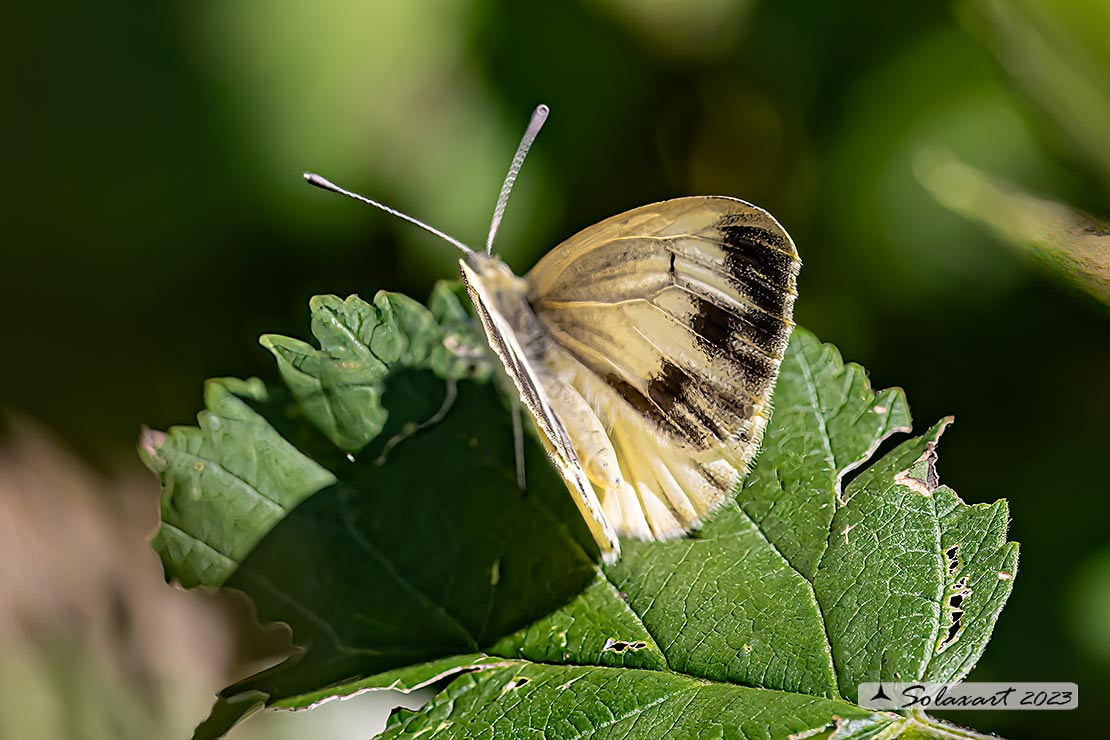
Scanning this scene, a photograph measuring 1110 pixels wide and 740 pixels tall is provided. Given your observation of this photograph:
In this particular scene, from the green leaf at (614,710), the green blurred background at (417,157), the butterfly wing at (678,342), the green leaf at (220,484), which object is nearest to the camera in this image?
the green leaf at (614,710)

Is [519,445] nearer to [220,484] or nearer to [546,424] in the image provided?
[546,424]

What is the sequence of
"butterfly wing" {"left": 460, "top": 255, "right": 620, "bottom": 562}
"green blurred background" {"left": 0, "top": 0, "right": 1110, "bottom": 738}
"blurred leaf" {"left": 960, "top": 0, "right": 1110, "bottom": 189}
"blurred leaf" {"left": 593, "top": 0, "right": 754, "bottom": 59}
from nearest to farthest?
"butterfly wing" {"left": 460, "top": 255, "right": 620, "bottom": 562}, "blurred leaf" {"left": 960, "top": 0, "right": 1110, "bottom": 189}, "green blurred background" {"left": 0, "top": 0, "right": 1110, "bottom": 738}, "blurred leaf" {"left": 593, "top": 0, "right": 754, "bottom": 59}

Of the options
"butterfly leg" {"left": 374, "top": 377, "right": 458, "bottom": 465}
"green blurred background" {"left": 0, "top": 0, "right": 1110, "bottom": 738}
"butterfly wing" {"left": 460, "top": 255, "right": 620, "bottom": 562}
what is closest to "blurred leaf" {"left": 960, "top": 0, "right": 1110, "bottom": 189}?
"green blurred background" {"left": 0, "top": 0, "right": 1110, "bottom": 738}

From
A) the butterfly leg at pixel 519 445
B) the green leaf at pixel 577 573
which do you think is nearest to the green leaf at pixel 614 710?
the green leaf at pixel 577 573

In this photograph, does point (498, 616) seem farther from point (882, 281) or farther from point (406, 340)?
point (882, 281)

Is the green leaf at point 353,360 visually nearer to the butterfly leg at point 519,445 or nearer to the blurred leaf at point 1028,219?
the butterfly leg at point 519,445

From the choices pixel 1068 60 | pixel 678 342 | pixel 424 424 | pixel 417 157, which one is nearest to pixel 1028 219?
pixel 1068 60

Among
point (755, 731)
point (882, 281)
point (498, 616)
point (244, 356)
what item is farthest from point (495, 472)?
point (882, 281)

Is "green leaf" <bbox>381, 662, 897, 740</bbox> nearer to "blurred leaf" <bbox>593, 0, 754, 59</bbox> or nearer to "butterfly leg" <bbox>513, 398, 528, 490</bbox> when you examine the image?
"butterfly leg" <bbox>513, 398, 528, 490</bbox>
